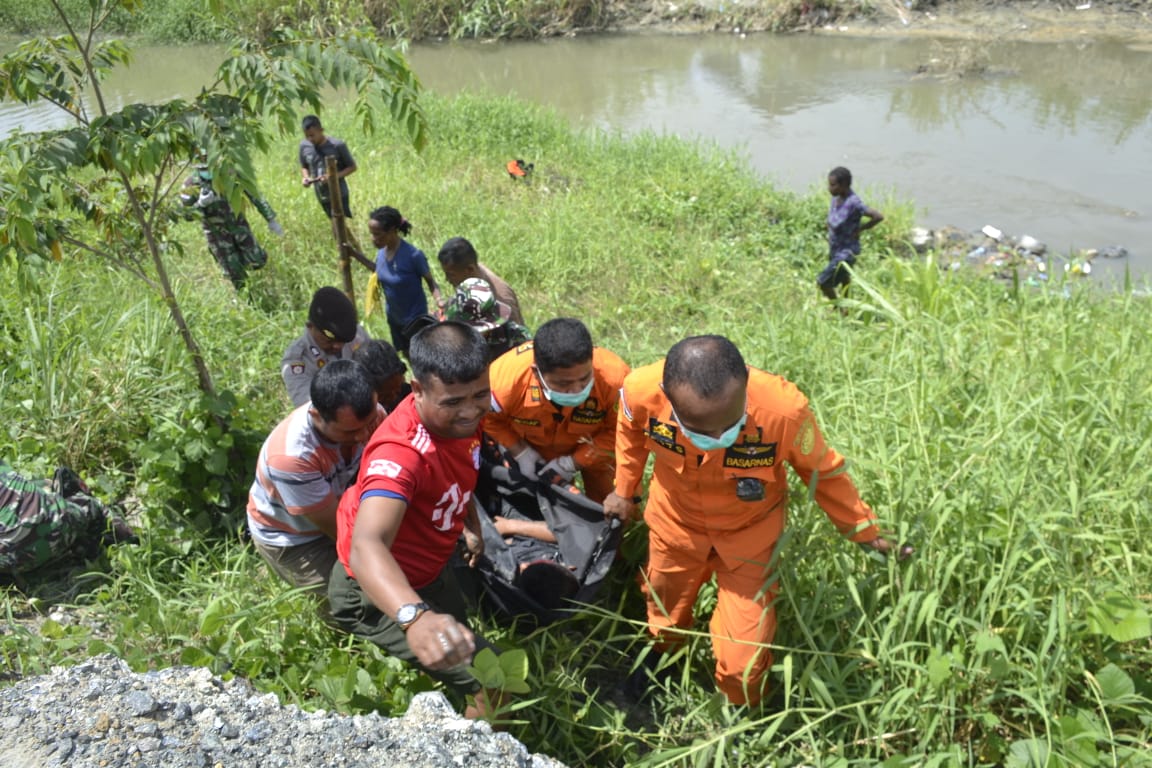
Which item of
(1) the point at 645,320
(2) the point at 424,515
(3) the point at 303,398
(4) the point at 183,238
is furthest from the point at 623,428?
(4) the point at 183,238

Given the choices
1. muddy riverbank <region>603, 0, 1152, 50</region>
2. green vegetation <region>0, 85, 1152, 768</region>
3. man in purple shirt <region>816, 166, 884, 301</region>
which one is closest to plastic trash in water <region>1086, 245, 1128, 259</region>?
man in purple shirt <region>816, 166, 884, 301</region>

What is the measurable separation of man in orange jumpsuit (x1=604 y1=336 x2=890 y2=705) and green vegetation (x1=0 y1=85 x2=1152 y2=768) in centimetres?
12

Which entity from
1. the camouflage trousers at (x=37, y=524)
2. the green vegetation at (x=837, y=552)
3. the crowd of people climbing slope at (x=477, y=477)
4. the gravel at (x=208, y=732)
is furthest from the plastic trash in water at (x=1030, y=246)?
the camouflage trousers at (x=37, y=524)

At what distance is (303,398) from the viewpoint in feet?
12.1

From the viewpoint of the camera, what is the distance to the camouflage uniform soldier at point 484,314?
4.11m

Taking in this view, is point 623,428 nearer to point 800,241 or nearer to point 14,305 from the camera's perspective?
point 14,305

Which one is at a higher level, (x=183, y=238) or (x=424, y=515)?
(x=424, y=515)

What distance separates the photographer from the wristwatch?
204cm

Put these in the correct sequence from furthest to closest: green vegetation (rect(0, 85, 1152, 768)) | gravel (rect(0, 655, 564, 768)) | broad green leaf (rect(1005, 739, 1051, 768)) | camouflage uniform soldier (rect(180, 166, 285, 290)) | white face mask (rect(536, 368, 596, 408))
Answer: camouflage uniform soldier (rect(180, 166, 285, 290)) → white face mask (rect(536, 368, 596, 408)) → green vegetation (rect(0, 85, 1152, 768)) → broad green leaf (rect(1005, 739, 1051, 768)) → gravel (rect(0, 655, 564, 768))

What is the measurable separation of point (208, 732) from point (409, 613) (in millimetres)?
577

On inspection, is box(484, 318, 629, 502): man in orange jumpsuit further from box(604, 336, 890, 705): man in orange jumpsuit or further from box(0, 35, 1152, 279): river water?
box(0, 35, 1152, 279): river water

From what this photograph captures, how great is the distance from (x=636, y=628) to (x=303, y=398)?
5.60 feet

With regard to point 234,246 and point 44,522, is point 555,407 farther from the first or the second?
point 234,246

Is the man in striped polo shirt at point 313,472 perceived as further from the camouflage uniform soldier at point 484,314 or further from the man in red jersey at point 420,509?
the camouflage uniform soldier at point 484,314
